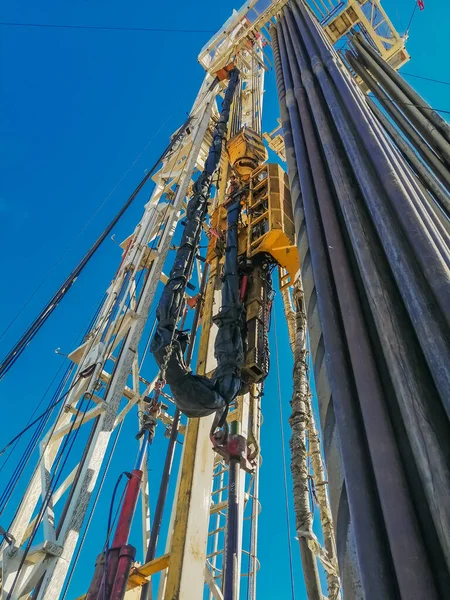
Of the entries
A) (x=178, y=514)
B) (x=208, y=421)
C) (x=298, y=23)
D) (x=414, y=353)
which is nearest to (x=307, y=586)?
(x=178, y=514)

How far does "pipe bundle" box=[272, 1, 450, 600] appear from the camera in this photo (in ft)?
4.00

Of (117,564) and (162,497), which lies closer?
(117,564)

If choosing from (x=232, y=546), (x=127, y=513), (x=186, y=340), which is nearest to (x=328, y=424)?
(x=127, y=513)

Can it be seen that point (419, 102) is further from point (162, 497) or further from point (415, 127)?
Result: point (162, 497)

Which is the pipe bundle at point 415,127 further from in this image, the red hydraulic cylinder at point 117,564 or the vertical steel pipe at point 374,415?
the red hydraulic cylinder at point 117,564

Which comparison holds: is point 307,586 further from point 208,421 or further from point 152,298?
point 152,298

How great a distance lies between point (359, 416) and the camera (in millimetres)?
1617

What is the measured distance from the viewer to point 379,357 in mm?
1734

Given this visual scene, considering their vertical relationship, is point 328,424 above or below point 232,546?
below

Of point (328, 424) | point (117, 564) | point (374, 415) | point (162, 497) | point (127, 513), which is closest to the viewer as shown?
point (374, 415)

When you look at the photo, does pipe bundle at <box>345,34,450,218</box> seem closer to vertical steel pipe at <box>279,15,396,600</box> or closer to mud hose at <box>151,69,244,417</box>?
vertical steel pipe at <box>279,15,396,600</box>

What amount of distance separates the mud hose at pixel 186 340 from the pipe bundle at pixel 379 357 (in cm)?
160

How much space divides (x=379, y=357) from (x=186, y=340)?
245cm

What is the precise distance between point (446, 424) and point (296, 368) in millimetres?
3572
